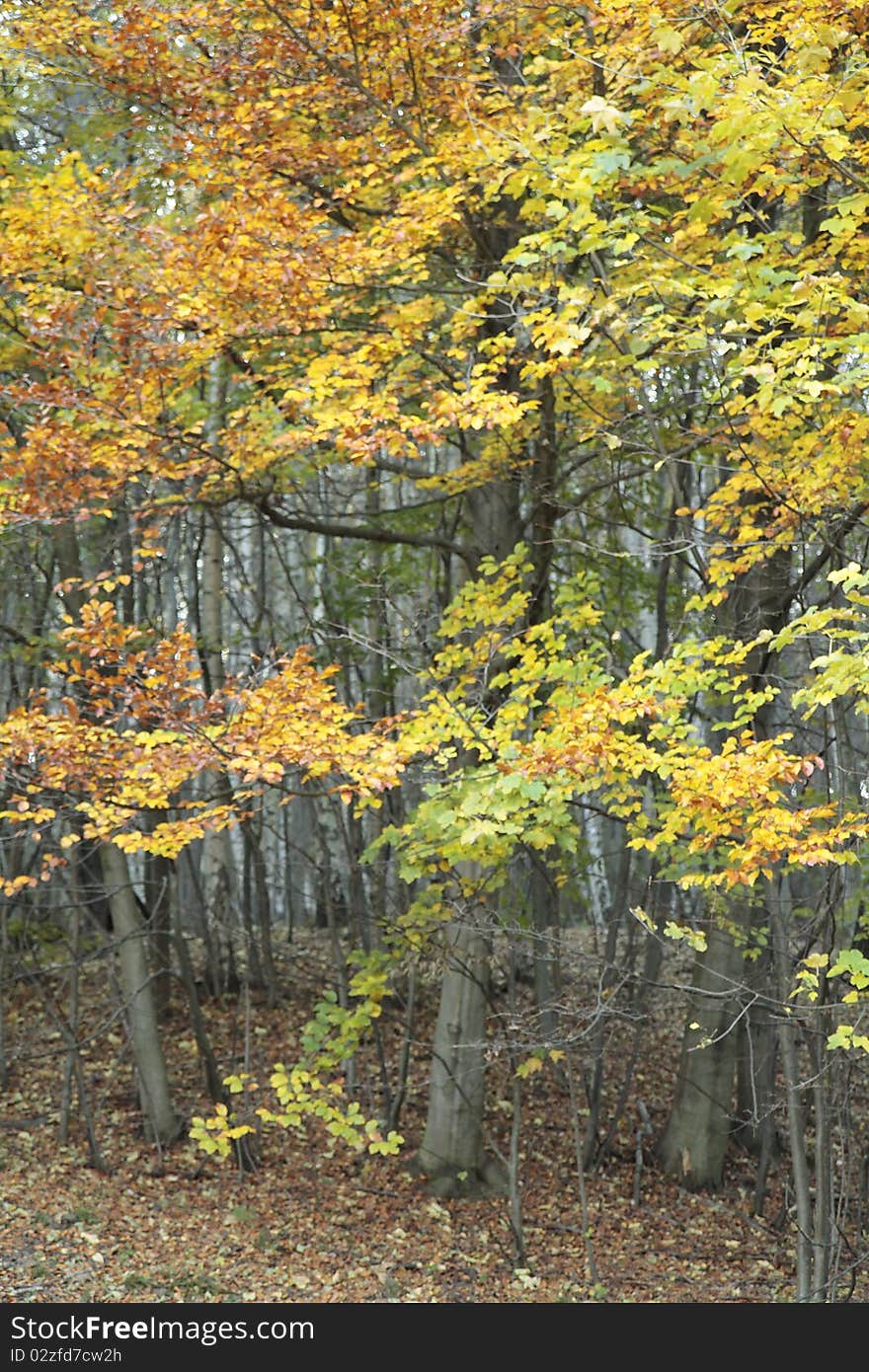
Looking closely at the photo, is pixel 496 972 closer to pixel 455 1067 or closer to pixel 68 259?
pixel 455 1067

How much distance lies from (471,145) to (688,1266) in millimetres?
8060

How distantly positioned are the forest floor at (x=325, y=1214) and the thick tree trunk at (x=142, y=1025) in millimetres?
284

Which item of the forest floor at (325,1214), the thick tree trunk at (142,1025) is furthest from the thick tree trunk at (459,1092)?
the thick tree trunk at (142,1025)

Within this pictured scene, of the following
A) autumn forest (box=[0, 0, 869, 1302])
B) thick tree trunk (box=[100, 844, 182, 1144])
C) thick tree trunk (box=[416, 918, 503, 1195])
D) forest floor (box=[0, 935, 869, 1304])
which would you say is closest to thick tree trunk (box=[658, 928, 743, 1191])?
autumn forest (box=[0, 0, 869, 1302])

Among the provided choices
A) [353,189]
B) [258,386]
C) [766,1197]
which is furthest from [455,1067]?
[353,189]

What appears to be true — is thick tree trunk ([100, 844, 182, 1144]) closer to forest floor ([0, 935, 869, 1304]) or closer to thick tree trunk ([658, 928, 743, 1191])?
forest floor ([0, 935, 869, 1304])

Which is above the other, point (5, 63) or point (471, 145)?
point (5, 63)

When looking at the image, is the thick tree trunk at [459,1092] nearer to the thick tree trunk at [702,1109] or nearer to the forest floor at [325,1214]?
the forest floor at [325,1214]

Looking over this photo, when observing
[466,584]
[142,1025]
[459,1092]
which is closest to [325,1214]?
[459,1092]

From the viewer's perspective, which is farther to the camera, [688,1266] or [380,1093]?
[380,1093]

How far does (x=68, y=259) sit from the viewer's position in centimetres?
873

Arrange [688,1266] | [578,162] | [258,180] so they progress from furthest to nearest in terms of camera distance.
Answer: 1. [688,1266]
2. [258,180]
3. [578,162]

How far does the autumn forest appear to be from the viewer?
249 inches

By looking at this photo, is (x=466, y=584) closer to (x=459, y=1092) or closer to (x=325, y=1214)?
(x=459, y=1092)
